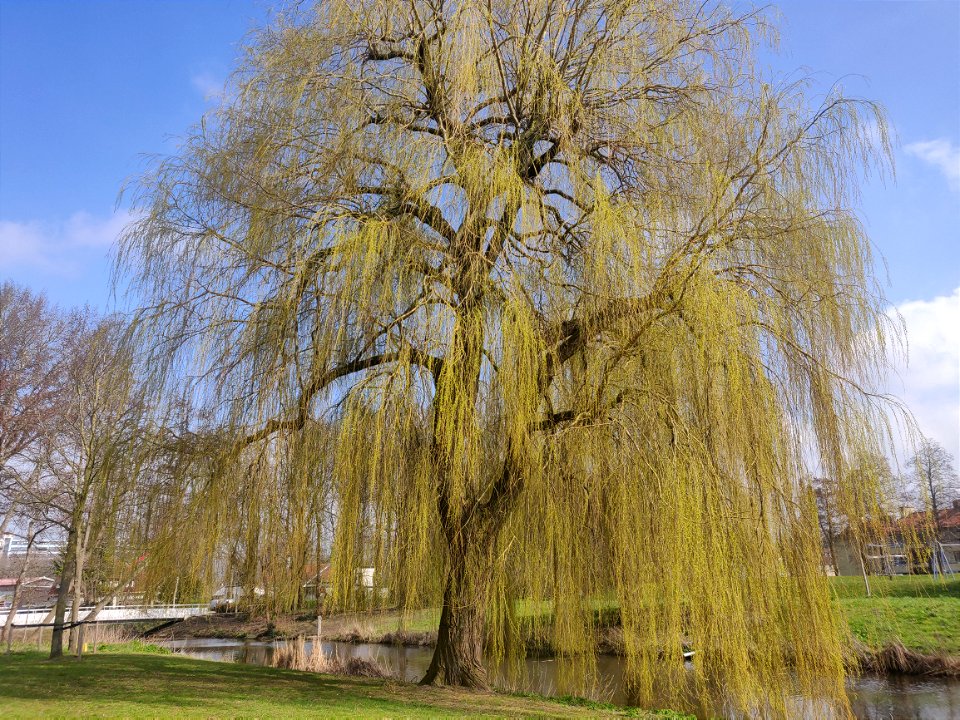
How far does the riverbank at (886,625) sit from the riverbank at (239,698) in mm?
652

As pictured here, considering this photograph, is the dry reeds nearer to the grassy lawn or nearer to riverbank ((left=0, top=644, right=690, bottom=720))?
riverbank ((left=0, top=644, right=690, bottom=720))

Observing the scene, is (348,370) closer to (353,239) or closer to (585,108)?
(353,239)

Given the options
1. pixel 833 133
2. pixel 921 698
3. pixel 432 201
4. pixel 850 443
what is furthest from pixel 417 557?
pixel 921 698

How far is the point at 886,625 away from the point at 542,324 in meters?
10.8

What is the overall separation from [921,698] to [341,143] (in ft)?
34.0

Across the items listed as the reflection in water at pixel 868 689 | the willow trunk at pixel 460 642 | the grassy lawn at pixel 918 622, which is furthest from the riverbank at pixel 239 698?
the grassy lawn at pixel 918 622

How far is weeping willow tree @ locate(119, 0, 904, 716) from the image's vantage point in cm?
517

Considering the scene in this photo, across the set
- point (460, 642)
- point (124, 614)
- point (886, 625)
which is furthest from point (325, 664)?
point (124, 614)

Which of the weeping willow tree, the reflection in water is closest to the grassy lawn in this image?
the reflection in water

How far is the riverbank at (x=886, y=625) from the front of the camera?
6352 millimetres

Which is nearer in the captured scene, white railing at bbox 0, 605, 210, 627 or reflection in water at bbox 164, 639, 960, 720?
reflection in water at bbox 164, 639, 960, 720

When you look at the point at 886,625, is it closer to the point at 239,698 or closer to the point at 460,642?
the point at 460,642

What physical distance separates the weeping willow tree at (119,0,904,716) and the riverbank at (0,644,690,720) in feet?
2.05

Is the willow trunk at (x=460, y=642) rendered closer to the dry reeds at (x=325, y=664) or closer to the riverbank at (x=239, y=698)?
the riverbank at (x=239, y=698)
